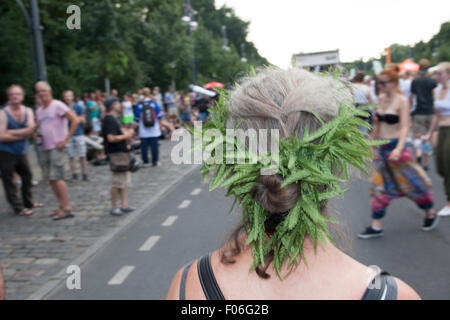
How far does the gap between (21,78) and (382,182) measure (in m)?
17.0

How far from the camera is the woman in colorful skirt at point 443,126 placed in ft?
20.3

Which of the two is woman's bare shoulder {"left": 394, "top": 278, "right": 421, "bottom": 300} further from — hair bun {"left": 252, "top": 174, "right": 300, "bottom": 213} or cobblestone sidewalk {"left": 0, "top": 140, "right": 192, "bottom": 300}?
cobblestone sidewalk {"left": 0, "top": 140, "right": 192, "bottom": 300}

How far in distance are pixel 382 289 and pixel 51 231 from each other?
6.12 metres

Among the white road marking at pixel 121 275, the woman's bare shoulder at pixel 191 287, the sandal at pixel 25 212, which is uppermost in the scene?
the woman's bare shoulder at pixel 191 287

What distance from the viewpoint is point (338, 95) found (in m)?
1.42

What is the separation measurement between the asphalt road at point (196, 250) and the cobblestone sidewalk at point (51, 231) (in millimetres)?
352

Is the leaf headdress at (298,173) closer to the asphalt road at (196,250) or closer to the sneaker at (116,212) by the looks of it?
the asphalt road at (196,250)

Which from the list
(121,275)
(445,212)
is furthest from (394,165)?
(121,275)

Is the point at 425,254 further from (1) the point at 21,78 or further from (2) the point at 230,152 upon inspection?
(1) the point at 21,78

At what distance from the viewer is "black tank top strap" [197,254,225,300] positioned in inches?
51.9

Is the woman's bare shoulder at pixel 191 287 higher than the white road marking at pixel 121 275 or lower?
higher

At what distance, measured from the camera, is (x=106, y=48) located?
1381 centimetres

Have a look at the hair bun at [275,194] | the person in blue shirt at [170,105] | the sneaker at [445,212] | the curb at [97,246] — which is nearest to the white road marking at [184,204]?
the curb at [97,246]
